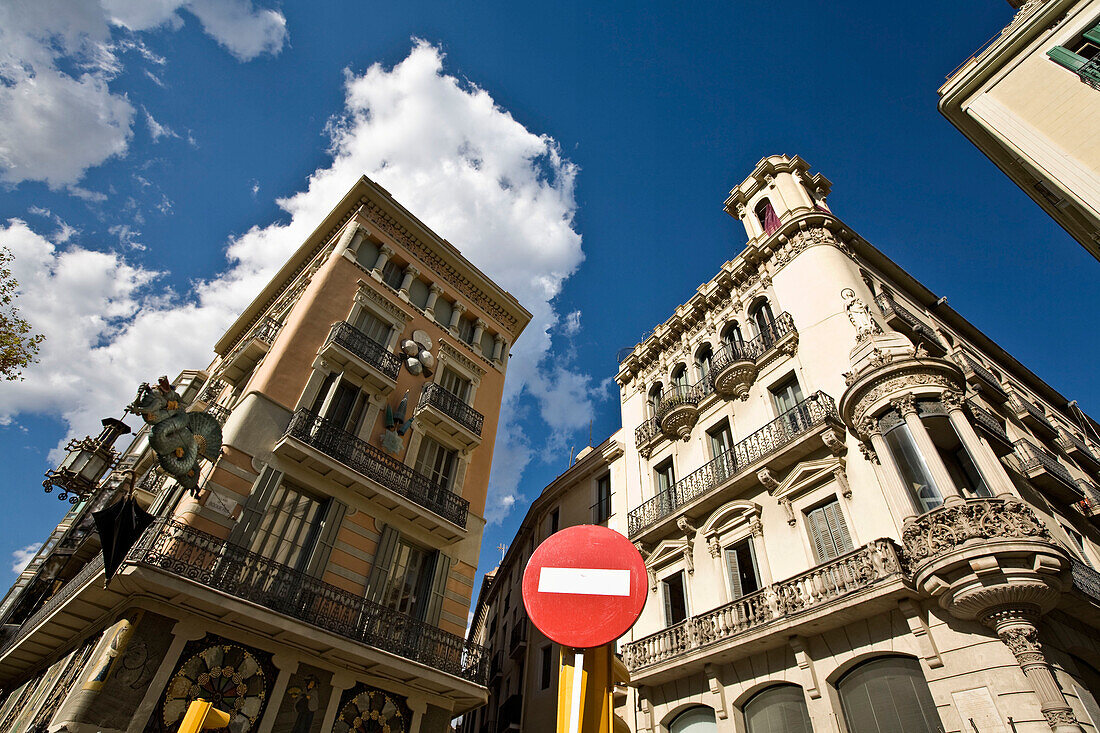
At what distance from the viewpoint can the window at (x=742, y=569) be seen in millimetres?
14477

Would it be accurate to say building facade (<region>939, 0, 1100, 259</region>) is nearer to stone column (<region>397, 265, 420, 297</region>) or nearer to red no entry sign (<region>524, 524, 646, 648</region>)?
red no entry sign (<region>524, 524, 646, 648</region>)

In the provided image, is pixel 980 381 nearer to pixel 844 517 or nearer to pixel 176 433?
pixel 844 517

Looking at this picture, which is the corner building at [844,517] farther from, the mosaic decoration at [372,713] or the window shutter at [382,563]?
the window shutter at [382,563]

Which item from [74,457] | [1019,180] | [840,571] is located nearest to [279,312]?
[74,457]

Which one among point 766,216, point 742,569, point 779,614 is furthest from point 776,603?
point 766,216

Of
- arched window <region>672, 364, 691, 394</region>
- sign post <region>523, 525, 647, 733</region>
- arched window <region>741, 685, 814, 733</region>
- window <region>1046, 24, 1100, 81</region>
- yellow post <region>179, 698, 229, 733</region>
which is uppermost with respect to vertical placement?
window <region>1046, 24, 1100, 81</region>

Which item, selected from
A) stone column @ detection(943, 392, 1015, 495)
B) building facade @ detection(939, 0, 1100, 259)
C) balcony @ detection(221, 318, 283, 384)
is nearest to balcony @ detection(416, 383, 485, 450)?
balcony @ detection(221, 318, 283, 384)

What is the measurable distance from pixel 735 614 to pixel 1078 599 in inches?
259

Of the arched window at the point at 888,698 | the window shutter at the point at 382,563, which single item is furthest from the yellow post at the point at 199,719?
the arched window at the point at 888,698

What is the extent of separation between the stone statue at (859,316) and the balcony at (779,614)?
5.74 m

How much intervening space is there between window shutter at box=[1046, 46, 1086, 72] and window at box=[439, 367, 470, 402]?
68.0 ft

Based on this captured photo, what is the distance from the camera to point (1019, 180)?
19172 mm

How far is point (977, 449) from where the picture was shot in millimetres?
11398

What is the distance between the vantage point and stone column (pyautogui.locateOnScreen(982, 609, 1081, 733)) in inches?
325
